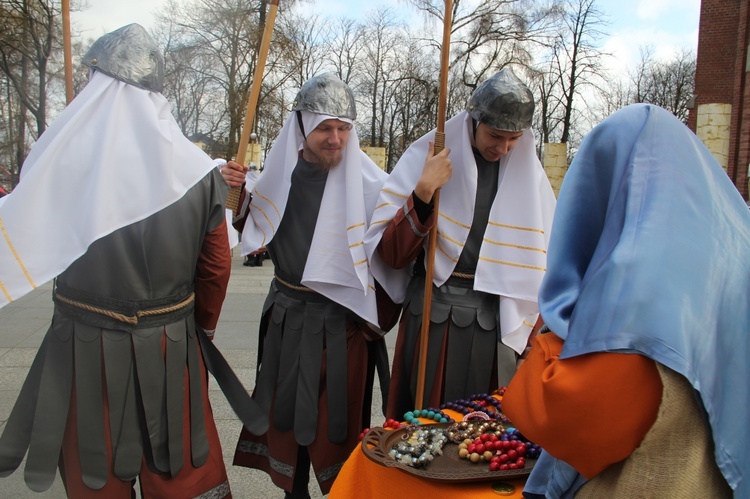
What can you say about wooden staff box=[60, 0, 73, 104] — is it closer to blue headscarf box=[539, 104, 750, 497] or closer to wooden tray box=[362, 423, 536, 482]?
wooden tray box=[362, 423, 536, 482]

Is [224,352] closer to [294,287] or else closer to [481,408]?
[294,287]

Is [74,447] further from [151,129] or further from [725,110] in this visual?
[725,110]

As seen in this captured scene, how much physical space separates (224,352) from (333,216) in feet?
9.20

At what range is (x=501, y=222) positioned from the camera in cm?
249

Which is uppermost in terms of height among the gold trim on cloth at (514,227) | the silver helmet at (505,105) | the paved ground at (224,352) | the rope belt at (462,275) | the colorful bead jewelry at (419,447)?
the silver helmet at (505,105)

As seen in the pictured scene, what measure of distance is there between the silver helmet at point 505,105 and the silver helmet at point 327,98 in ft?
1.90

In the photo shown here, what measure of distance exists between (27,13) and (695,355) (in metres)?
19.8

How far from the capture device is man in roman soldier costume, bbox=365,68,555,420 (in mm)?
2422

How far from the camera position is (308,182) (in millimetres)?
2793

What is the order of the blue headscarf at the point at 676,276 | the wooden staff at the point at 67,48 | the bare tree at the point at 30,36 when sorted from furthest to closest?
the bare tree at the point at 30,36, the wooden staff at the point at 67,48, the blue headscarf at the point at 676,276

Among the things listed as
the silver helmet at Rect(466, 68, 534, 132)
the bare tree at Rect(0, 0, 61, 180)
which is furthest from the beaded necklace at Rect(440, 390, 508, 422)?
the bare tree at Rect(0, 0, 61, 180)

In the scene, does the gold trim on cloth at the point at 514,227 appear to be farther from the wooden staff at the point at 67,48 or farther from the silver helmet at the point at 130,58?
the wooden staff at the point at 67,48

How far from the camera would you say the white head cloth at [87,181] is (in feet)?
6.21

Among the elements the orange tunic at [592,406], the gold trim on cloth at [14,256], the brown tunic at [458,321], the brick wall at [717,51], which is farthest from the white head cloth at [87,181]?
the brick wall at [717,51]
